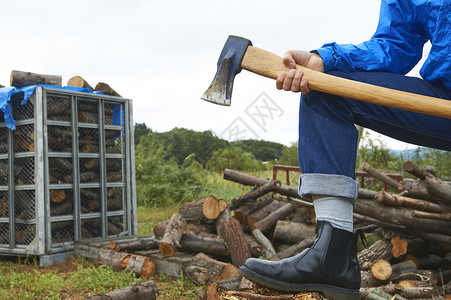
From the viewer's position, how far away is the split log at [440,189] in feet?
14.0

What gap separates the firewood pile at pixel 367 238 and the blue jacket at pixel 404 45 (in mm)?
1790

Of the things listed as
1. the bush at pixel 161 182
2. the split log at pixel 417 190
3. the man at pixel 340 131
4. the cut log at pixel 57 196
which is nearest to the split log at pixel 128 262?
the cut log at pixel 57 196

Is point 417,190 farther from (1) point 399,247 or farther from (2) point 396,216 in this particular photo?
(1) point 399,247

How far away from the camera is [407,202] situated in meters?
4.36

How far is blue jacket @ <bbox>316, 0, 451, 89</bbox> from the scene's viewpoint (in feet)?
6.27

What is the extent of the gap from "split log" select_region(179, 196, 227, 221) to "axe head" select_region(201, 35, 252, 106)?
357cm

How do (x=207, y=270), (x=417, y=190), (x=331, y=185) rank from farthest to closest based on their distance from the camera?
(x=417, y=190)
(x=207, y=270)
(x=331, y=185)

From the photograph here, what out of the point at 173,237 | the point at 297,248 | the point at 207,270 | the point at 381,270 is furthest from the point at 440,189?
the point at 173,237

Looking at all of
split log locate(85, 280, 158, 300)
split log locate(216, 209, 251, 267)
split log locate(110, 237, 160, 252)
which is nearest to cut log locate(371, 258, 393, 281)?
split log locate(216, 209, 251, 267)

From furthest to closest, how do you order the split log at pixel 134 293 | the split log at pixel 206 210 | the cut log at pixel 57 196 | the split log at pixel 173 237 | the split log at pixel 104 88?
the split log at pixel 104 88, the cut log at pixel 57 196, the split log at pixel 206 210, the split log at pixel 173 237, the split log at pixel 134 293

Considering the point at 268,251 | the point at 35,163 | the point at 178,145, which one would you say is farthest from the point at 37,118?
the point at 178,145

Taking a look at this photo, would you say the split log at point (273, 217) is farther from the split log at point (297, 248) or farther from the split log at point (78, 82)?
the split log at point (78, 82)

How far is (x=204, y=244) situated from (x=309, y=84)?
11.4ft

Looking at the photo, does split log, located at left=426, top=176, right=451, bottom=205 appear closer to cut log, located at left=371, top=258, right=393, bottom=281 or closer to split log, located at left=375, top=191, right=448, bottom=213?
split log, located at left=375, top=191, right=448, bottom=213
